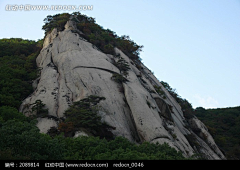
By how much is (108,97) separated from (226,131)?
106ft

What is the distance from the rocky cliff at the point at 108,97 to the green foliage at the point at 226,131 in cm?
356

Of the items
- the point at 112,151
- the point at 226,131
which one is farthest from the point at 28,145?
the point at 226,131

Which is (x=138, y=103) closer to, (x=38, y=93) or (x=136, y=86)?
(x=136, y=86)

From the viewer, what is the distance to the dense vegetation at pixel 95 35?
45.6 meters

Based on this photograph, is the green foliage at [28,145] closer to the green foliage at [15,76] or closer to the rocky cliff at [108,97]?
the rocky cliff at [108,97]

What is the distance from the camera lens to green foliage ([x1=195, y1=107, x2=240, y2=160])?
1646 inches

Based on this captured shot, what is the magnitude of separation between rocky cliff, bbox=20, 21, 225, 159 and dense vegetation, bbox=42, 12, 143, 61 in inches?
107

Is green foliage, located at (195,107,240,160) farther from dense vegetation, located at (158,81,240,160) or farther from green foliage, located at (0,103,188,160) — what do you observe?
green foliage, located at (0,103,188,160)

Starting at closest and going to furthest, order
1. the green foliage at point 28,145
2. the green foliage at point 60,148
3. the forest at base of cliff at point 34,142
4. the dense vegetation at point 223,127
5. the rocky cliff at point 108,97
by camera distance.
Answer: the green foliage at point 28,145
the green foliage at point 60,148
the forest at base of cliff at point 34,142
the rocky cliff at point 108,97
the dense vegetation at point 223,127

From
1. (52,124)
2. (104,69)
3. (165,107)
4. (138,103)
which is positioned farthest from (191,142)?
(52,124)

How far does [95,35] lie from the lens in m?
49.3

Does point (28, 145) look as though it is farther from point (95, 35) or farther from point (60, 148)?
point (95, 35)

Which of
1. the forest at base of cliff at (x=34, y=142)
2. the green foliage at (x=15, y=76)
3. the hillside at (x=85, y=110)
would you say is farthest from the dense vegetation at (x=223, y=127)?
the green foliage at (x=15, y=76)
